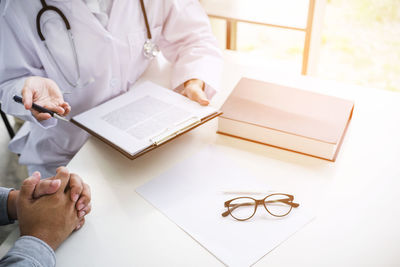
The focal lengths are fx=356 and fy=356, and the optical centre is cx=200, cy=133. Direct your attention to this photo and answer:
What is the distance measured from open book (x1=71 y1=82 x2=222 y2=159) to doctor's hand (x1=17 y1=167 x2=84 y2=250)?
162mm

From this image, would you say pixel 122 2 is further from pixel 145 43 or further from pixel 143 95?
pixel 143 95

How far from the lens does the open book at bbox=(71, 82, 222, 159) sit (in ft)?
2.91

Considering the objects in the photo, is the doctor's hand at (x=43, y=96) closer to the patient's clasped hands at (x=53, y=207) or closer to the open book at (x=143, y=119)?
the open book at (x=143, y=119)

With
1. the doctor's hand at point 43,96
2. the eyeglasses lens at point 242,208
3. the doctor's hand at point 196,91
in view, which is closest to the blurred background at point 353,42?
the doctor's hand at point 196,91

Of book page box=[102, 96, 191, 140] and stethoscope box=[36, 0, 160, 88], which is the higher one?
stethoscope box=[36, 0, 160, 88]

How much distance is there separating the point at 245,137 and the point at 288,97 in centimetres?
18

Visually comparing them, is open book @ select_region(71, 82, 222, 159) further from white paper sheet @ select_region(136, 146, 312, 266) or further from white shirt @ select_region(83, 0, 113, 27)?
white shirt @ select_region(83, 0, 113, 27)

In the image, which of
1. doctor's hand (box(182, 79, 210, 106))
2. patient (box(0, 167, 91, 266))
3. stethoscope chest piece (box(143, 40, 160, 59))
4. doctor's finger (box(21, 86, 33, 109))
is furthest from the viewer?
stethoscope chest piece (box(143, 40, 160, 59))

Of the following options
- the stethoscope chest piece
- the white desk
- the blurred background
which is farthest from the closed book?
the blurred background

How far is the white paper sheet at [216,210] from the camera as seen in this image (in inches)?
28.3

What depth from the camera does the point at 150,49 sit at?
1227mm

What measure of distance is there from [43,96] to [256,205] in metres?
0.64

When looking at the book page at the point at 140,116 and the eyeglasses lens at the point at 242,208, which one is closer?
the eyeglasses lens at the point at 242,208

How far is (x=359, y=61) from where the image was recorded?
2824 millimetres
